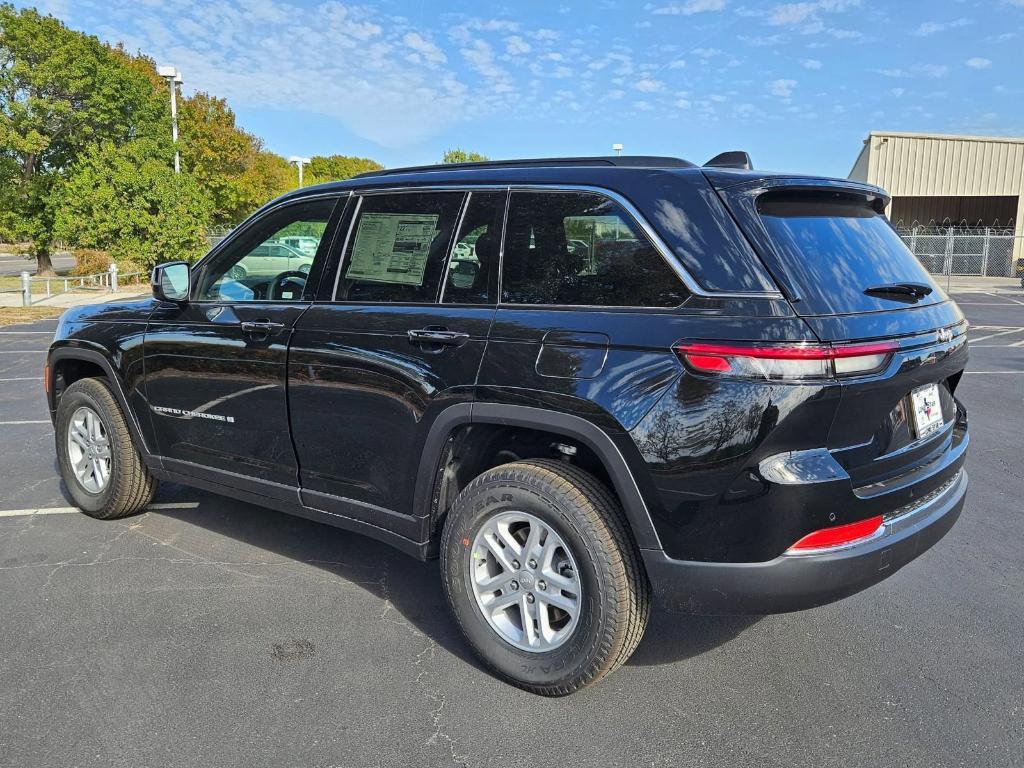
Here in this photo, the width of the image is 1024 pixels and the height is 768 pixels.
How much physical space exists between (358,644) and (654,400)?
1.70 metres

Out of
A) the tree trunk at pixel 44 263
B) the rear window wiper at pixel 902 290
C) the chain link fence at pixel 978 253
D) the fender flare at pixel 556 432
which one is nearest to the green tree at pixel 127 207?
the tree trunk at pixel 44 263

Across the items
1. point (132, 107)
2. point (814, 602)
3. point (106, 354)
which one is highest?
point (132, 107)

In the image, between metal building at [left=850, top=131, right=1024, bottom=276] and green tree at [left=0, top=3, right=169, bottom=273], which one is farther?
metal building at [left=850, top=131, right=1024, bottom=276]

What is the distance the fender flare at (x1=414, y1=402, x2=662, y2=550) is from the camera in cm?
271

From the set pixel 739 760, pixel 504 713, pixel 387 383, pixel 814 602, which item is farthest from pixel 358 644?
pixel 814 602

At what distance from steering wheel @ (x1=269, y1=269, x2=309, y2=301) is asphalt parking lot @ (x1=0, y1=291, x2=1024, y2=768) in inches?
55.8

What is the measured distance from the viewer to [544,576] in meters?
2.95

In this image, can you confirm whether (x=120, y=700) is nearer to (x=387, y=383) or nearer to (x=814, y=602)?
(x=387, y=383)

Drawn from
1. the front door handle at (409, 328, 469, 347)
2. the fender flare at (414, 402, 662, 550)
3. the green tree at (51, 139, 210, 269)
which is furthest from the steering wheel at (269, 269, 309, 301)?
the green tree at (51, 139, 210, 269)

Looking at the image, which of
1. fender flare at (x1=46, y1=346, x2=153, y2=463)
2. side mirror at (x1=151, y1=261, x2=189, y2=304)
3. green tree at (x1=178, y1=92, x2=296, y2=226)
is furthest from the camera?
green tree at (x1=178, y1=92, x2=296, y2=226)

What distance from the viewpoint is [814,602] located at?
8.68ft

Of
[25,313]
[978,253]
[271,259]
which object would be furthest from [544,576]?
[978,253]

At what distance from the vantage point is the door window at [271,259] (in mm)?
3852

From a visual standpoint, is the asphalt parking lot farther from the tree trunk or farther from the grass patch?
the tree trunk
